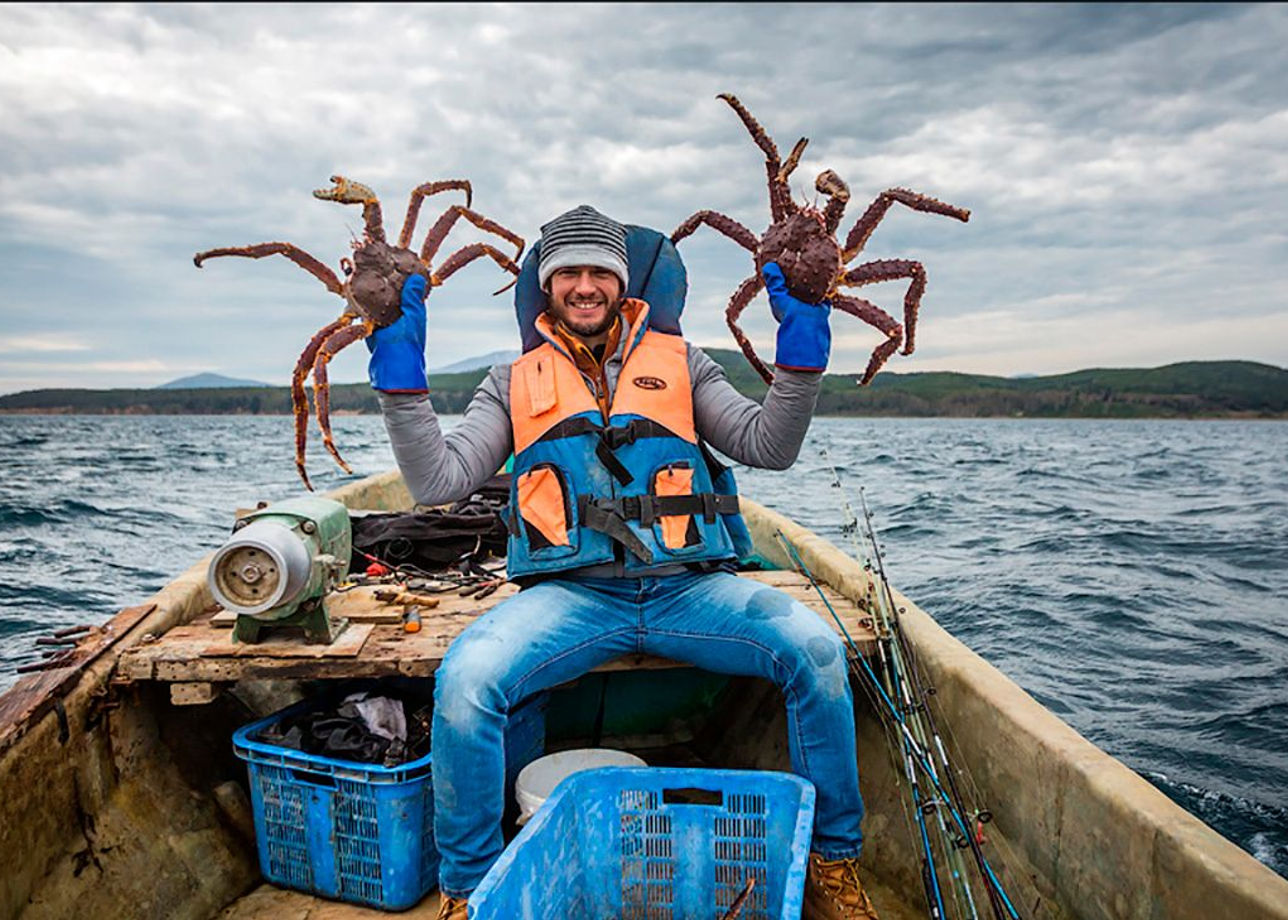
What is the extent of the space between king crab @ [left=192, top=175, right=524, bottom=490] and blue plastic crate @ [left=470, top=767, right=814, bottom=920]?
5.48ft

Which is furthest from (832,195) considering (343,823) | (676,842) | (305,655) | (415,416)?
(343,823)

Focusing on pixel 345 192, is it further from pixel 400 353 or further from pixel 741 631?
pixel 741 631

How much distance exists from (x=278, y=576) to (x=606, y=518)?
3.98 ft

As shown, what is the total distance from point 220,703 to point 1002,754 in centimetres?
A: 311

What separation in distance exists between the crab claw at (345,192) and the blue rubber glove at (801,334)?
1.46 metres

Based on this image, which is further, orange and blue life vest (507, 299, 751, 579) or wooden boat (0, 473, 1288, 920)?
orange and blue life vest (507, 299, 751, 579)

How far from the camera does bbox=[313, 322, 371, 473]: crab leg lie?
4.63 m

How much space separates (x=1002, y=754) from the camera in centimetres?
281

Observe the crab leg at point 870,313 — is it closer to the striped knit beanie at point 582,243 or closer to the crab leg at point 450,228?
the striped knit beanie at point 582,243

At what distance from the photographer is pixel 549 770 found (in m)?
3.23

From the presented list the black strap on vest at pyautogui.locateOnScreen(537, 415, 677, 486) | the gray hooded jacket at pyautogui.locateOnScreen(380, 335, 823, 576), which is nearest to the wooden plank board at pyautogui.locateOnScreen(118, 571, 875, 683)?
the gray hooded jacket at pyautogui.locateOnScreen(380, 335, 823, 576)

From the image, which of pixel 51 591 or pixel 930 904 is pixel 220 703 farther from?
pixel 51 591

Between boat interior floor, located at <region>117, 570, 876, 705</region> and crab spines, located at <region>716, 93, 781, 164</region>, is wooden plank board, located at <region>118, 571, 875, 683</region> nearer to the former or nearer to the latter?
boat interior floor, located at <region>117, 570, 876, 705</region>

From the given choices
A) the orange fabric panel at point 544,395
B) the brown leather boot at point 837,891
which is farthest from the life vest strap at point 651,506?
the brown leather boot at point 837,891
